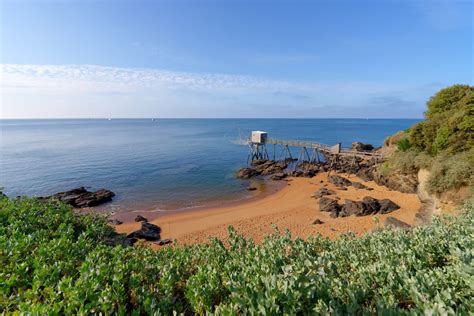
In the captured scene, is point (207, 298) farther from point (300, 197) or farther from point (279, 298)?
point (300, 197)

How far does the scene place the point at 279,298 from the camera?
2658mm

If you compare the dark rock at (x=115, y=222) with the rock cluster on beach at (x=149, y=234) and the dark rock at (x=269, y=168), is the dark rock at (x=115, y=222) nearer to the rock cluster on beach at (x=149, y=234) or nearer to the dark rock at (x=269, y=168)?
the rock cluster on beach at (x=149, y=234)

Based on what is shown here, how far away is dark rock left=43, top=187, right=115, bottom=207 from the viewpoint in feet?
70.3

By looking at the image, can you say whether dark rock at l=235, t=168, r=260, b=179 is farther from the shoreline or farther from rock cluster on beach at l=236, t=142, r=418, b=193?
the shoreline

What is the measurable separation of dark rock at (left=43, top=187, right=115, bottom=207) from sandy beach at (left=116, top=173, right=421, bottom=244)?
638 centimetres

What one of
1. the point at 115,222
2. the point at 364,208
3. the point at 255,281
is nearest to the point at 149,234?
the point at 115,222

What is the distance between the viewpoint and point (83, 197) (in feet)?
73.2

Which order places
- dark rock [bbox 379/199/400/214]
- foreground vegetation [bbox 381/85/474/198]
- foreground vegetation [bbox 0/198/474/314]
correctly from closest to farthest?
1. foreground vegetation [bbox 0/198/474/314]
2. foreground vegetation [bbox 381/85/474/198]
3. dark rock [bbox 379/199/400/214]

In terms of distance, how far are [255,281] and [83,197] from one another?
24.4 m

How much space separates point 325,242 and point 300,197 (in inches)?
656

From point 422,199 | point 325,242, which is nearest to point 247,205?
point 422,199

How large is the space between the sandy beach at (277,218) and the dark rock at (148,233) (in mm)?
461

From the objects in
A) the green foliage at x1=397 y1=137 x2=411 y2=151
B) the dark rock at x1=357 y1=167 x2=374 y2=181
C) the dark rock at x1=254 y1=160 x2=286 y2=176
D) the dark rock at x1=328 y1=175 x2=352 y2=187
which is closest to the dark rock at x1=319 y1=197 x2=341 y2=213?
the dark rock at x1=328 y1=175 x2=352 y2=187

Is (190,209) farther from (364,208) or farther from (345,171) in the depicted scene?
(345,171)
